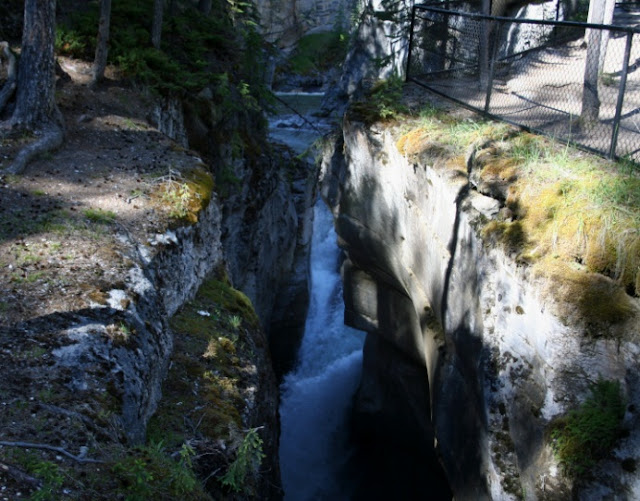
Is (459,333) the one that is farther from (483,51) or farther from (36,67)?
(36,67)

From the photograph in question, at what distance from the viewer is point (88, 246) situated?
7.04 m

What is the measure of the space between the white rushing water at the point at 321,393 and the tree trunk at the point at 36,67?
29.4ft

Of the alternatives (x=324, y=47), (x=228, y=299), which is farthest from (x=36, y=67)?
(x=324, y=47)

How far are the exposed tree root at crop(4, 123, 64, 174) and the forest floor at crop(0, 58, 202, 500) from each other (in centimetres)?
13

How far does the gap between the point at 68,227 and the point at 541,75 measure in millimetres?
8336

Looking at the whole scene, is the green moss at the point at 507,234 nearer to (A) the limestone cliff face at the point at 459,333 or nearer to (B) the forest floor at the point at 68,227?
(A) the limestone cliff face at the point at 459,333

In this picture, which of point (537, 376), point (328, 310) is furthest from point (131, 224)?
point (328, 310)

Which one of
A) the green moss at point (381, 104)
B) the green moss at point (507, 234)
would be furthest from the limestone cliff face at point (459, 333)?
the green moss at point (381, 104)

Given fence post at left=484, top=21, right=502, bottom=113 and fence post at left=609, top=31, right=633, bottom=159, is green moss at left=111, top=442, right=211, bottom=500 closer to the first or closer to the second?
fence post at left=609, top=31, right=633, bottom=159

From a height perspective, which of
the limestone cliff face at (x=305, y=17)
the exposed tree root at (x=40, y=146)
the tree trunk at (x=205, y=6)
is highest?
the limestone cliff face at (x=305, y=17)

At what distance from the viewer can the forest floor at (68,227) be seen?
4.60 metres

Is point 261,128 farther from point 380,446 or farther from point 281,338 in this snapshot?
point 380,446

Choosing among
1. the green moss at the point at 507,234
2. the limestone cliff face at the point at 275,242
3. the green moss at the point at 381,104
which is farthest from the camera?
the limestone cliff face at the point at 275,242

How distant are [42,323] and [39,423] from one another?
1367mm
